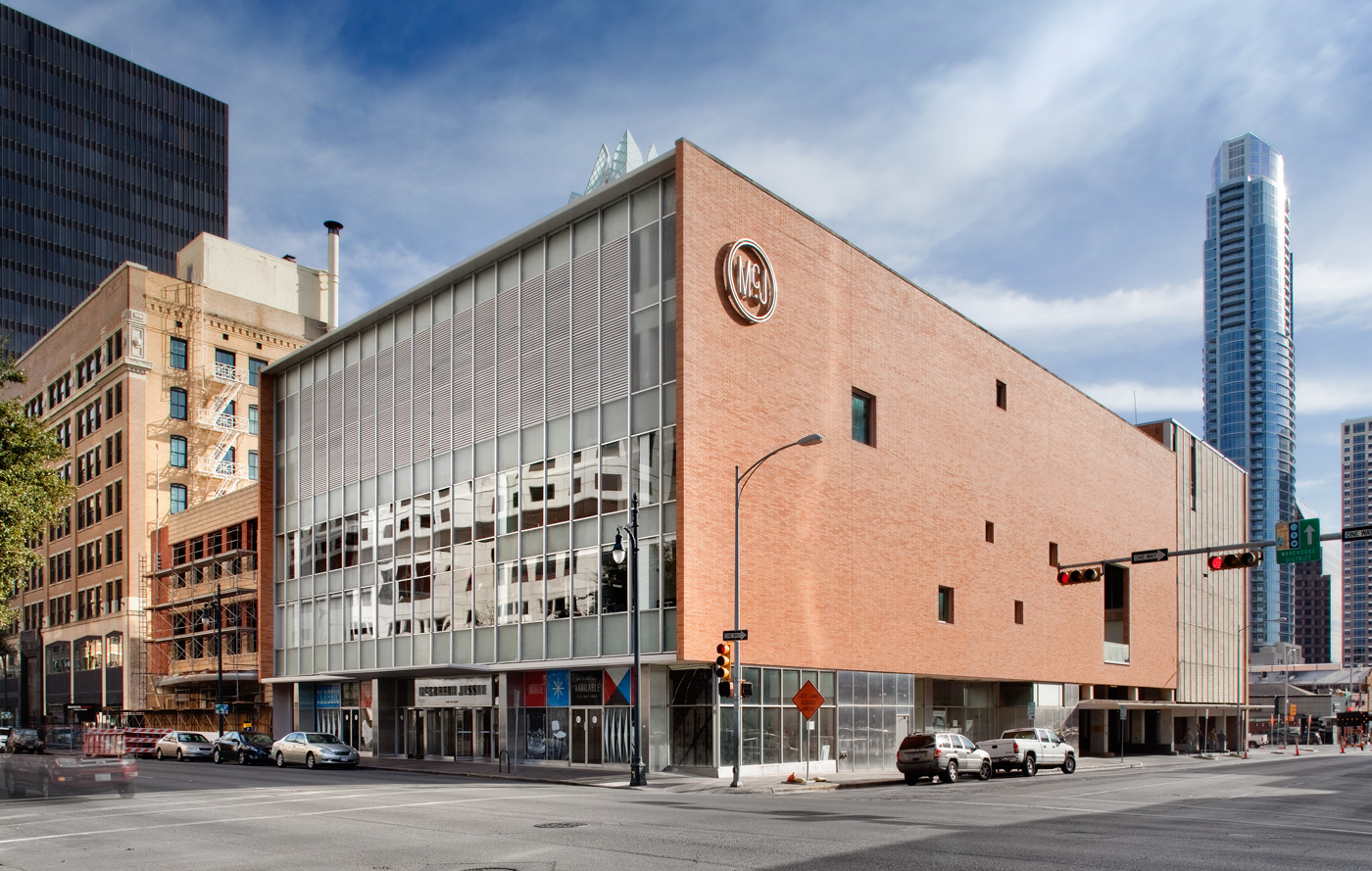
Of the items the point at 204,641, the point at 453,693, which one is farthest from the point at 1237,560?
the point at 204,641

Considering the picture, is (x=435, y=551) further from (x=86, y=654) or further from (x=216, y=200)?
(x=216, y=200)

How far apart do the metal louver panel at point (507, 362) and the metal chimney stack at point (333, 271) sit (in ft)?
153

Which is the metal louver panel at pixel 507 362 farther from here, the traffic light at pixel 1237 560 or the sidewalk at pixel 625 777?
the traffic light at pixel 1237 560

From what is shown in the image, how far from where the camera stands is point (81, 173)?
142375 millimetres

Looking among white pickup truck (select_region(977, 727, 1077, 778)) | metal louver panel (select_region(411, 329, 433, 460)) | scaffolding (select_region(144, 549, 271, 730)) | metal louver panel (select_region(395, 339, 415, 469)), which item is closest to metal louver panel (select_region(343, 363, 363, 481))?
metal louver panel (select_region(395, 339, 415, 469))

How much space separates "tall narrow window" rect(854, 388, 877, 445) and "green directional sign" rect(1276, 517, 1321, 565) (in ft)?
55.8

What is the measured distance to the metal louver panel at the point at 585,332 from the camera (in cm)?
3959

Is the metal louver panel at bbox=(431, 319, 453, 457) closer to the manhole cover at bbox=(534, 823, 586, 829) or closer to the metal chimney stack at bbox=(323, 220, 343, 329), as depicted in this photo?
the manhole cover at bbox=(534, 823, 586, 829)

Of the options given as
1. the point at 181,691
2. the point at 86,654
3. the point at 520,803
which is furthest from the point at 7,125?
the point at 520,803

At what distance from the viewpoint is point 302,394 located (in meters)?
56.2

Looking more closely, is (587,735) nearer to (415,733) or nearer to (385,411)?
(415,733)

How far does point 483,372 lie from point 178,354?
40862 mm

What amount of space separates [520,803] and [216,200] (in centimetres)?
14905

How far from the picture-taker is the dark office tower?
137 m
